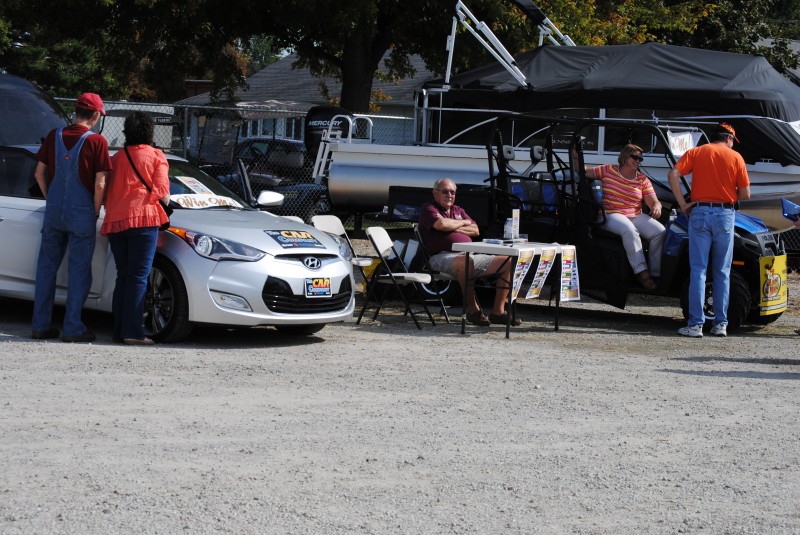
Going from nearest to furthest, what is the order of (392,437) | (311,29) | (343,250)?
(392,437)
(343,250)
(311,29)

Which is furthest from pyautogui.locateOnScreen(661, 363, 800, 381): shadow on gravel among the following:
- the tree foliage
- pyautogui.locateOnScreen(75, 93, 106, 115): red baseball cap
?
the tree foliage

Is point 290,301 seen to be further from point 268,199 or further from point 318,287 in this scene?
point 268,199

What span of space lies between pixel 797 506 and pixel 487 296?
804cm

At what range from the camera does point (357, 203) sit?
1561 cm

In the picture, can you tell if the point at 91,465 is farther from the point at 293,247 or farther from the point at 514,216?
the point at 514,216

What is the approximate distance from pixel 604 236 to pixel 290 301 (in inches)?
145

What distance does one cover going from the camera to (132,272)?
901cm

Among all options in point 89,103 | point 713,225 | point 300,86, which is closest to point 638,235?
point 713,225

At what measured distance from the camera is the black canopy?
1499 centimetres

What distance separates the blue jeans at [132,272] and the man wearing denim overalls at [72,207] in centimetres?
28

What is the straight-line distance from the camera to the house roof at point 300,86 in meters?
43.1

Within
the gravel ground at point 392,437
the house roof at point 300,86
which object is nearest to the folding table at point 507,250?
the gravel ground at point 392,437

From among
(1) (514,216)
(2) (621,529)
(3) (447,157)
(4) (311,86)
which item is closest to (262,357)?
(1) (514,216)

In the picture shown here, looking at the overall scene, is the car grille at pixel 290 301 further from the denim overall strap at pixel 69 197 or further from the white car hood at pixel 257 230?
the denim overall strap at pixel 69 197
